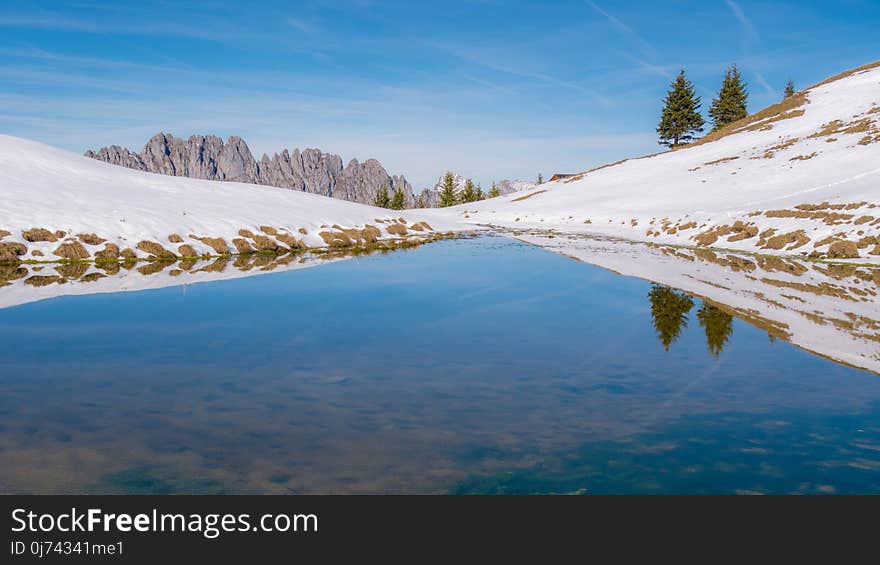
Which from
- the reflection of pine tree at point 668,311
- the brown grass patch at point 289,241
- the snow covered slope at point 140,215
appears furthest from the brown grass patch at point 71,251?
the reflection of pine tree at point 668,311

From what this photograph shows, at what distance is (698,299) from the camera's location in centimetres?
1817

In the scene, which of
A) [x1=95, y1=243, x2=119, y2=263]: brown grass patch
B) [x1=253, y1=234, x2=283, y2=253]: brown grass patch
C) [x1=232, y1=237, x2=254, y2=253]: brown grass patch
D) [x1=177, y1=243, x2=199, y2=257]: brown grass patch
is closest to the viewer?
[x1=95, y1=243, x2=119, y2=263]: brown grass patch

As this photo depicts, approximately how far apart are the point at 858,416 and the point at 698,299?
10137mm

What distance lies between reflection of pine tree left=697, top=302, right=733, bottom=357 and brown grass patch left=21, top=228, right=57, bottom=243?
1138 inches

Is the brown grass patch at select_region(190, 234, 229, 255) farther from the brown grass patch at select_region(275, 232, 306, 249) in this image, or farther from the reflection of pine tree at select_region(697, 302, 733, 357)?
the reflection of pine tree at select_region(697, 302, 733, 357)

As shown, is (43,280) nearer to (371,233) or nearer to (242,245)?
(242,245)

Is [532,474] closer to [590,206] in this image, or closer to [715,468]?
[715,468]

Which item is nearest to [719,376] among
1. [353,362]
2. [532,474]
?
[532,474]

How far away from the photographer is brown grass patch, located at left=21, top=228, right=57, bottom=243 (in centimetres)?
2767

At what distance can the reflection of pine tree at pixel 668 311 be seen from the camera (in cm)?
1374

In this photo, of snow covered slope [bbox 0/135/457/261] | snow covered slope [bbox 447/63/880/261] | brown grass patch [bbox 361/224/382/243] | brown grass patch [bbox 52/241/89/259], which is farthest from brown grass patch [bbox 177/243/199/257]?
snow covered slope [bbox 447/63/880/261]

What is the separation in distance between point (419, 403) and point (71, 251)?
82.5 ft

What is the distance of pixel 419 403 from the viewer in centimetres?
889

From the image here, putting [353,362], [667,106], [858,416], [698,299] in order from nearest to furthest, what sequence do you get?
[858,416] < [353,362] < [698,299] < [667,106]
